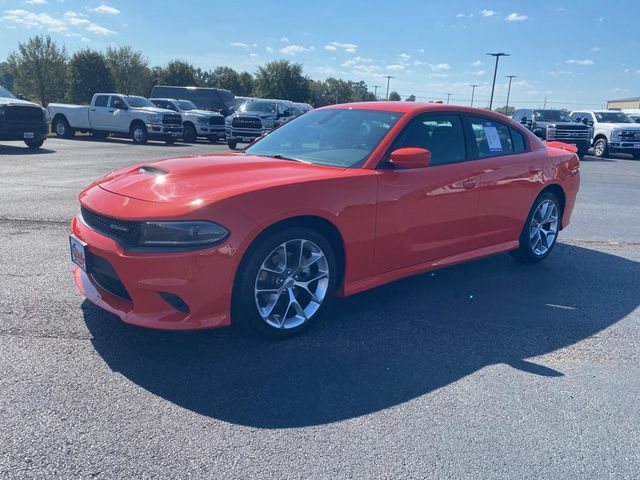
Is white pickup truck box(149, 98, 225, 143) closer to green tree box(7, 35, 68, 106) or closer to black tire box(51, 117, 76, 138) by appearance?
black tire box(51, 117, 76, 138)

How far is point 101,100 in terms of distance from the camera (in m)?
23.2

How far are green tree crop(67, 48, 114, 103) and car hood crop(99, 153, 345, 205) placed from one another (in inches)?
2185

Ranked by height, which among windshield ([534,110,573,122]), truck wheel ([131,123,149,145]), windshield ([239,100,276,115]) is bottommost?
truck wheel ([131,123,149,145])

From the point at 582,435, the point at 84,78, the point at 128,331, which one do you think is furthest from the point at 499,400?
the point at 84,78

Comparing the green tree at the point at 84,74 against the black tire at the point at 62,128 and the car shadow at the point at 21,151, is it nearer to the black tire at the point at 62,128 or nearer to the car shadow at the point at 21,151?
the black tire at the point at 62,128

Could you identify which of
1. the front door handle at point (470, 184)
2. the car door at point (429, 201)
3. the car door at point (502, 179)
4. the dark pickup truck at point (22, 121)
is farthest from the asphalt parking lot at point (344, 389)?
the dark pickup truck at point (22, 121)

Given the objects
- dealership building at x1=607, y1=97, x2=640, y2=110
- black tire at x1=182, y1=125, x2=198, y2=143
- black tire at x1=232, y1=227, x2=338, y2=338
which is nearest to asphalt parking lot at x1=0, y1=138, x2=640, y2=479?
black tire at x1=232, y1=227, x2=338, y2=338

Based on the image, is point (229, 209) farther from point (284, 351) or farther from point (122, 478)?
point (122, 478)

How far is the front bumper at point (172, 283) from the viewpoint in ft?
10.6

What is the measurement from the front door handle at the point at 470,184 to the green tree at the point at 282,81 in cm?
6654

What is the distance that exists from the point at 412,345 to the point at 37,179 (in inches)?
369

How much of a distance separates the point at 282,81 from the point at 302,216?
6891cm

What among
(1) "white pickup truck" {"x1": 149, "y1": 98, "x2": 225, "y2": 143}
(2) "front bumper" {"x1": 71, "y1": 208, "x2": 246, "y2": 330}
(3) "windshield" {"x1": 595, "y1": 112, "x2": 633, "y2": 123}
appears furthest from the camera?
(1) "white pickup truck" {"x1": 149, "y1": 98, "x2": 225, "y2": 143}

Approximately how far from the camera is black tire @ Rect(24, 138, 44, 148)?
57.0ft
